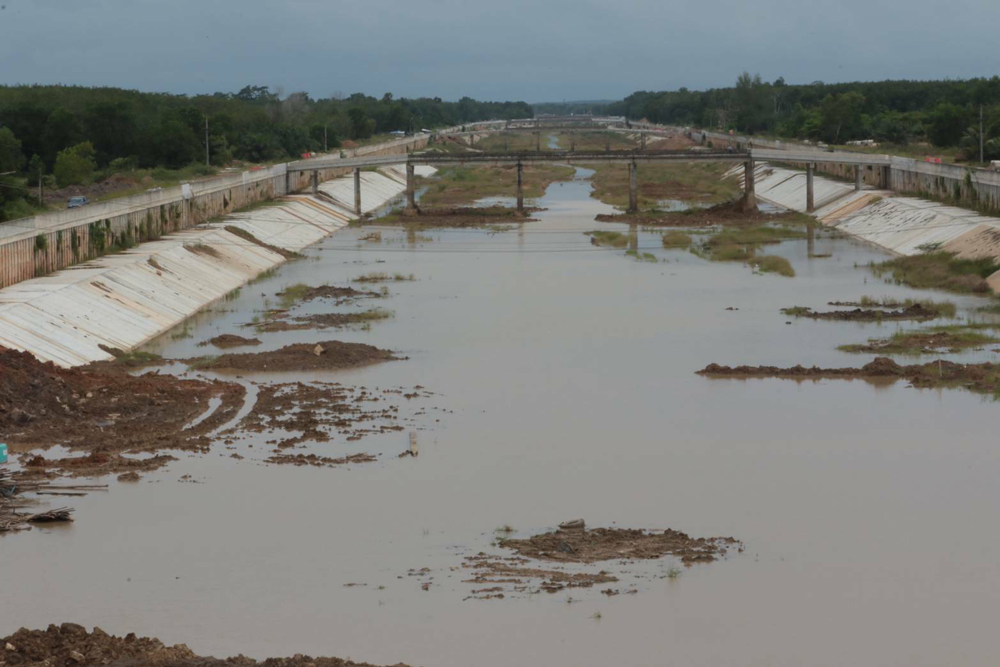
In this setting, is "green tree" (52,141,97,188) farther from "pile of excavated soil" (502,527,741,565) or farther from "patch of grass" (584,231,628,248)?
"pile of excavated soil" (502,527,741,565)

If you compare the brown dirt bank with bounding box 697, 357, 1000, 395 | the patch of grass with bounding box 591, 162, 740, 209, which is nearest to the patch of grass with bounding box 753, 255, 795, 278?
the brown dirt bank with bounding box 697, 357, 1000, 395

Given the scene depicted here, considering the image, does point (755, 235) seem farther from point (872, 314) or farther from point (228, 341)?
point (228, 341)

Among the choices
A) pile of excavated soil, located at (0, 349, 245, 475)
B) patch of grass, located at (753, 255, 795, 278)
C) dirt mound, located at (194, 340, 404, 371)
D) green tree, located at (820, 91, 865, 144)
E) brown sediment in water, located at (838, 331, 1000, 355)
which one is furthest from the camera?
green tree, located at (820, 91, 865, 144)

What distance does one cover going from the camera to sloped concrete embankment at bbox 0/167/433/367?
3916 centimetres

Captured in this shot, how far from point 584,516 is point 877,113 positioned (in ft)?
427

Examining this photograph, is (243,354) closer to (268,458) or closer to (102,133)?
(268,458)

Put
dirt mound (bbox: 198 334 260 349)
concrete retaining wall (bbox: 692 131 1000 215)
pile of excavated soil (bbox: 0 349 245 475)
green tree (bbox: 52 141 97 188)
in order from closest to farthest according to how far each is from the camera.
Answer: pile of excavated soil (bbox: 0 349 245 475) → dirt mound (bbox: 198 334 260 349) → concrete retaining wall (bbox: 692 131 1000 215) → green tree (bbox: 52 141 97 188)

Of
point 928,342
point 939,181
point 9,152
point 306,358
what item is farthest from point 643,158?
point 306,358

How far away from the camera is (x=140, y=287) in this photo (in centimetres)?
5038

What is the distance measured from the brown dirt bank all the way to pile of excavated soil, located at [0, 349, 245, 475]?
13641 millimetres

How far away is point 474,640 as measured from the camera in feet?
65.1

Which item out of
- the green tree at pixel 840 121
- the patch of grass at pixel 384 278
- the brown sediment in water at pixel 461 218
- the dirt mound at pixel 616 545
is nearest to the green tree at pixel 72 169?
the brown sediment in water at pixel 461 218

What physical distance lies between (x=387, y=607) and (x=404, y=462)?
851cm

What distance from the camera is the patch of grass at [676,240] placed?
7356cm
